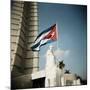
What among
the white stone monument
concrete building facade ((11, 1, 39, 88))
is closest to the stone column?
concrete building facade ((11, 1, 39, 88))

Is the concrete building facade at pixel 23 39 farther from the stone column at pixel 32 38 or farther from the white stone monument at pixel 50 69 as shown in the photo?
the white stone monument at pixel 50 69

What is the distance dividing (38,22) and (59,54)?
0.36m

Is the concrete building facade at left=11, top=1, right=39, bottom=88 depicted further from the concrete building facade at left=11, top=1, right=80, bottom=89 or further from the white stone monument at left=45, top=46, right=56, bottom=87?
the white stone monument at left=45, top=46, right=56, bottom=87

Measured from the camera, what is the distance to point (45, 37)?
1.86m

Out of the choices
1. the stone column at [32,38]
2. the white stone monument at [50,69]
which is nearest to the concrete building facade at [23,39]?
the stone column at [32,38]

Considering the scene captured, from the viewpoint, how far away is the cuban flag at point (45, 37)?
1.82 metres

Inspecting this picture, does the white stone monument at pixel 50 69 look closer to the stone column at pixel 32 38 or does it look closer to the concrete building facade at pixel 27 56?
the concrete building facade at pixel 27 56

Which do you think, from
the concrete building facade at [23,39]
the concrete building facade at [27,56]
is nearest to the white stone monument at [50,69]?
the concrete building facade at [27,56]

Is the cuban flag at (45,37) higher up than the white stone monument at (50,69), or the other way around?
the cuban flag at (45,37)

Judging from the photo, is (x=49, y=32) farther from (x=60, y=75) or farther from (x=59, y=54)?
(x=60, y=75)

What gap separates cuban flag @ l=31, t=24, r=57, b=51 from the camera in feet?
5.98

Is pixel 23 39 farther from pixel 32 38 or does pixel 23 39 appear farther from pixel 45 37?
pixel 45 37

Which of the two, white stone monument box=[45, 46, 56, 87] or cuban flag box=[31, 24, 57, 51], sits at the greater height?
cuban flag box=[31, 24, 57, 51]

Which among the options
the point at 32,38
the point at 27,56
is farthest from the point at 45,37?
the point at 27,56
